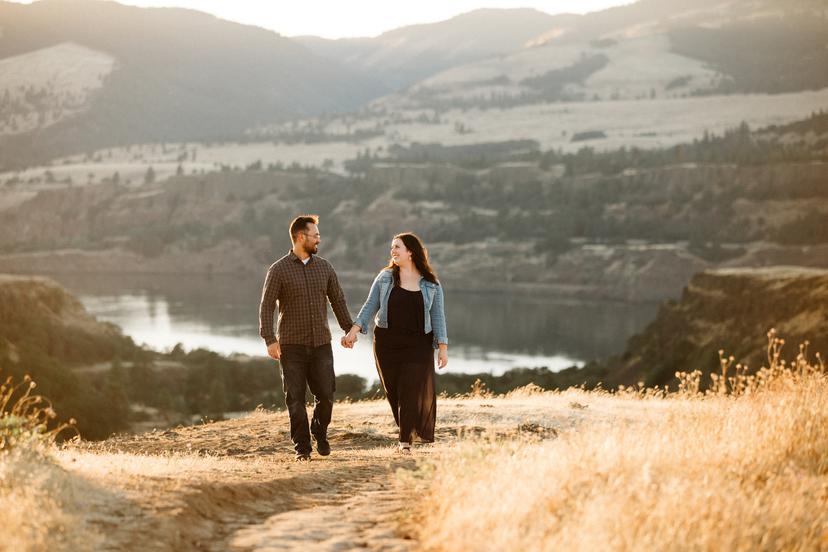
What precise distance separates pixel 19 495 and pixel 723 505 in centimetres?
339

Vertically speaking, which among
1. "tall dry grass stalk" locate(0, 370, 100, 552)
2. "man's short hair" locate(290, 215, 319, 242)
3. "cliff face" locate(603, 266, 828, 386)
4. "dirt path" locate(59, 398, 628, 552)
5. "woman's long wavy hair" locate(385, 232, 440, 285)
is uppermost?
"man's short hair" locate(290, 215, 319, 242)

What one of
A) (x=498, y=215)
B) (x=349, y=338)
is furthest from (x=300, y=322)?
(x=498, y=215)

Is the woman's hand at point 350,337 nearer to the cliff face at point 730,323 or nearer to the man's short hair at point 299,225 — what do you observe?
the man's short hair at point 299,225

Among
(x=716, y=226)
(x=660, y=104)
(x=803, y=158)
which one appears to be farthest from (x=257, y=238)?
(x=660, y=104)

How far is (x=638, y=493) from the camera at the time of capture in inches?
222

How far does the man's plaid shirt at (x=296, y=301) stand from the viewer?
9.74 metres

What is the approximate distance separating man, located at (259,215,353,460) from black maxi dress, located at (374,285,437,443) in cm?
51

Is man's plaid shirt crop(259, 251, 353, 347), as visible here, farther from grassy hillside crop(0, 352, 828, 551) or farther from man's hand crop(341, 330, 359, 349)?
grassy hillside crop(0, 352, 828, 551)

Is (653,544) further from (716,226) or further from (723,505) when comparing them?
→ (716,226)

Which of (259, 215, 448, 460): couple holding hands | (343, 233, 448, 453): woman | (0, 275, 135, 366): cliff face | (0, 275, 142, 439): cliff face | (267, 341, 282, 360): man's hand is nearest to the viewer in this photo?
(267, 341, 282, 360): man's hand

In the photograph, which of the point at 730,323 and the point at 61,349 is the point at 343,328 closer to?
the point at 730,323

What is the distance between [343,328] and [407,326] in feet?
1.76

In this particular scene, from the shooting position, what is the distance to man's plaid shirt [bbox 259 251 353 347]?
9.74 meters

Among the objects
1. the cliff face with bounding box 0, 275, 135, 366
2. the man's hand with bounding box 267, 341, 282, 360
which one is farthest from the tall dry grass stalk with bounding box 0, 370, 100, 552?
the cliff face with bounding box 0, 275, 135, 366
